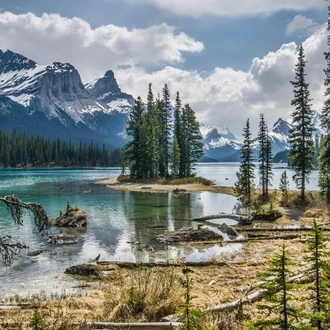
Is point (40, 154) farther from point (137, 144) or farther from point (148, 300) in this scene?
point (148, 300)

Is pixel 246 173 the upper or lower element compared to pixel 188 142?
lower

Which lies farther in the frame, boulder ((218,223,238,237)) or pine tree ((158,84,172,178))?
pine tree ((158,84,172,178))

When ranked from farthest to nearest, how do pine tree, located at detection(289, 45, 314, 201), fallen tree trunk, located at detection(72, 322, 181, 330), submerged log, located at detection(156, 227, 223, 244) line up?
pine tree, located at detection(289, 45, 314, 201), submerged log, located at detection(156, 227, 223, 244), fallen tree trunk, located at detection(72, 322, 181, 330)

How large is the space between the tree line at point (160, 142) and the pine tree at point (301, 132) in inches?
1347

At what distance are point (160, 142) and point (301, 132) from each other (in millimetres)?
43608

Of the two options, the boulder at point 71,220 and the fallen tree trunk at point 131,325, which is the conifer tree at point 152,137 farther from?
the fallen tree trunk at point 131,325

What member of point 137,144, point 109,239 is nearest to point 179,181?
point 137,144

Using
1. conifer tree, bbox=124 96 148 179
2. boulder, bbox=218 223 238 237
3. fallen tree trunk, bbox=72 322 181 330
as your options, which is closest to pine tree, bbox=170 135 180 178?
conifer tree, bbox=124 96 148 179

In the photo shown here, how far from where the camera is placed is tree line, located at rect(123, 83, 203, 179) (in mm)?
72938

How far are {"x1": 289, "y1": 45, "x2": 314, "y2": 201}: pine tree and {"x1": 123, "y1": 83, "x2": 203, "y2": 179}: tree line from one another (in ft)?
112

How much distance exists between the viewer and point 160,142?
3115 inches

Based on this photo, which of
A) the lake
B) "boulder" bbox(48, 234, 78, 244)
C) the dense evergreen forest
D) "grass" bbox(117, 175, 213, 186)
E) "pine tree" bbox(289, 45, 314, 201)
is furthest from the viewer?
the dense evergreen forest

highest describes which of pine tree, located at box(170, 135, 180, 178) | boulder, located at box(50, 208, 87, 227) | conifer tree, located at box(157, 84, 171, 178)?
conifer tree, located at box(157, 84, 171, 178)

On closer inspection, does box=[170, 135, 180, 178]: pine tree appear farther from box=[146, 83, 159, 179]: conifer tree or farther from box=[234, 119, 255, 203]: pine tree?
box=[234, 119, 255, 203]: pine tree
